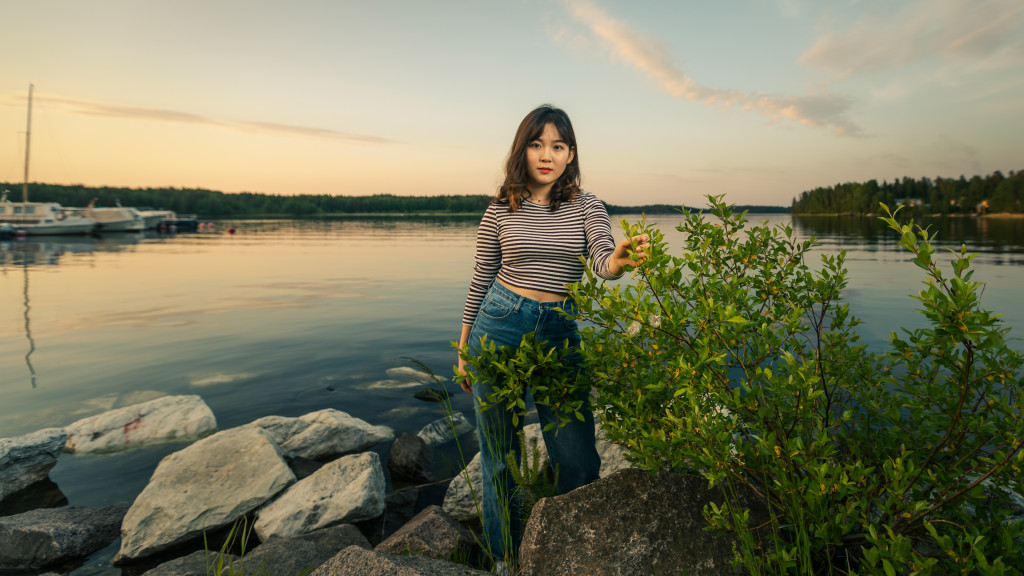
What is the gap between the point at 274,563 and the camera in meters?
4.19

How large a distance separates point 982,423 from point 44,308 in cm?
2502

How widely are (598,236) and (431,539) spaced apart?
3.06 metres

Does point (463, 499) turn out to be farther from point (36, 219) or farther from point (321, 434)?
point (36, 219)

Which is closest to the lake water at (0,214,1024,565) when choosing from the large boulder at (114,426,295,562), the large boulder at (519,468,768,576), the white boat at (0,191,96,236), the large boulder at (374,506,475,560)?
the large boulder at (114,426,295,562)

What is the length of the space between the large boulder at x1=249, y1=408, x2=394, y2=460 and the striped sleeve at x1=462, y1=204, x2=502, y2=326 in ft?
15.0

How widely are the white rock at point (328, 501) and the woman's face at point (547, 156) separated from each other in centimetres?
397

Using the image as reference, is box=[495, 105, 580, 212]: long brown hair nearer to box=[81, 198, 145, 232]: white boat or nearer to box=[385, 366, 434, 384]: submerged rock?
box=[385, 366, 434, 384]: submerged rock

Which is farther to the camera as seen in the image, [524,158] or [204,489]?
[204,489]

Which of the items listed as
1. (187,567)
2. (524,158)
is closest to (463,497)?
(187,567)

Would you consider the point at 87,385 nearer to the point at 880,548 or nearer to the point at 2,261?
the point at 880,548

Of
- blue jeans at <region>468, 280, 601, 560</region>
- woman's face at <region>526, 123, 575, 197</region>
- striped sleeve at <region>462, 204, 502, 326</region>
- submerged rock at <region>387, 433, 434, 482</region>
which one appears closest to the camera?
blue jeans at <region>468, 280, 601, 560</region>

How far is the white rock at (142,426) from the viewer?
295 inches

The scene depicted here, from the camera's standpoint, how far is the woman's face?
11.8 ft

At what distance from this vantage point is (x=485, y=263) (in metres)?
3.89
